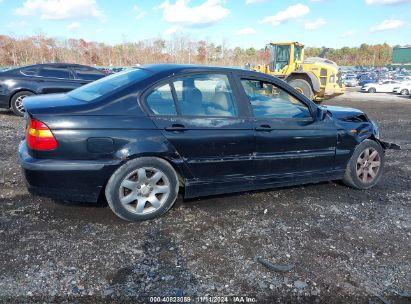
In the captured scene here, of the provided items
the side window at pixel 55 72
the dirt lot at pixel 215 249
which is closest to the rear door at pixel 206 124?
the dirt lot at pixel 215 249

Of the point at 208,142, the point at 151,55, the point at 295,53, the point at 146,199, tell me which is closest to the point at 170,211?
the point at 146,199

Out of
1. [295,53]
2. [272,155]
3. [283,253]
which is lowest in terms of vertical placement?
[283,253]

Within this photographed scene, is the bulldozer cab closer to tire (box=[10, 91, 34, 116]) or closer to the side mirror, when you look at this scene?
tire (box=[10, 91, 34, 116])

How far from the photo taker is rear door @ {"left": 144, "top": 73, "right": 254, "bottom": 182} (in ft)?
→ 11.5

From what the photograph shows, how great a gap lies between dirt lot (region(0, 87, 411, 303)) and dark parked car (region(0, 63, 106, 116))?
5412 millimetres

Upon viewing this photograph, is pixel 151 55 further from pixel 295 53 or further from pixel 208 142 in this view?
pixel 208 142

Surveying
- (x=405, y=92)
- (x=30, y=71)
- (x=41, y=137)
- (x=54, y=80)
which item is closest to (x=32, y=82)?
(x=30, y=71)

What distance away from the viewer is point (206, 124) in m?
3.62

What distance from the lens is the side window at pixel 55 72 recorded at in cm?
937

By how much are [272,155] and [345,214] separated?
43.4 inches

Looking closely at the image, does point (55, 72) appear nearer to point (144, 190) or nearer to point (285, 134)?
point (144, 190)

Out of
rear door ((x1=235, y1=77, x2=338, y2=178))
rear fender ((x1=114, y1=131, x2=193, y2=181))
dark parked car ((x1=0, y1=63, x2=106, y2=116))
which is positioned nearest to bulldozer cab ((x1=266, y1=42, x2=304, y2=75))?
dark parked car ((x1=0, y1=63, x2=106, y2=116))

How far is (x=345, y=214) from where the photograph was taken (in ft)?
13.2

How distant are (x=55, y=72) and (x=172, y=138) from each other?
740cm
